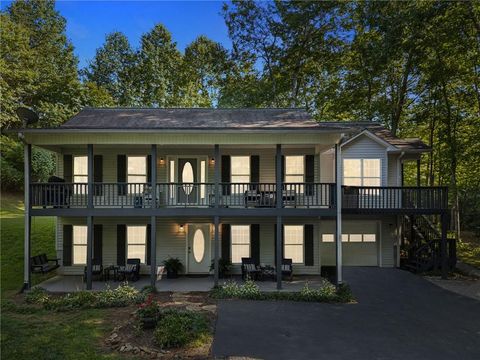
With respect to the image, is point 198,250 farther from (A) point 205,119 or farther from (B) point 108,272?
(A) point 205,119

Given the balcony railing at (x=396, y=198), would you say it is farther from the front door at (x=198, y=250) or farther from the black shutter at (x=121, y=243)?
the black shutter at (x=121, y=243)

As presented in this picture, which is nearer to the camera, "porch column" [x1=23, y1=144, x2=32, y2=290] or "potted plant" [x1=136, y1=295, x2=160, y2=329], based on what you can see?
"potted plant" [x1=136, y1=295, x2=160, y2=329]

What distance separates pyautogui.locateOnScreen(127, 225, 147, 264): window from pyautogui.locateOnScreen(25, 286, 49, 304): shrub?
11.9 feet

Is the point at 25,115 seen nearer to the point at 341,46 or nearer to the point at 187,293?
the point at 187,293

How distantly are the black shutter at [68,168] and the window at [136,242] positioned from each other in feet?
11.0

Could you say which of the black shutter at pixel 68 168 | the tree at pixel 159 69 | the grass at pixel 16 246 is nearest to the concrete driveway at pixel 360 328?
the grass at pixel 16 246

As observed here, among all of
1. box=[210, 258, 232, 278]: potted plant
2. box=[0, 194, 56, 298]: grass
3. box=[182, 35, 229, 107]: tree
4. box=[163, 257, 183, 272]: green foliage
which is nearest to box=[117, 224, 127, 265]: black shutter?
box=[163, 257, 183, 272]: green foliage

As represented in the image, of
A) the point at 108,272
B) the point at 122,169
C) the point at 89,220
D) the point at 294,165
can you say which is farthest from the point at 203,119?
the point at 108,272

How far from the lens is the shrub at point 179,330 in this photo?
22.2 feet

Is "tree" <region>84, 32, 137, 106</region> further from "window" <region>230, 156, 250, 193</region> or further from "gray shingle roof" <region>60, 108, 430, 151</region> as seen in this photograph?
"window" <region>230, 156, 250, 193</region>

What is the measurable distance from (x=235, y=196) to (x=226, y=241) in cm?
225

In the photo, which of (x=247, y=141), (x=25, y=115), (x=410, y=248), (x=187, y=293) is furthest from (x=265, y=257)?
(x=25, y=115)

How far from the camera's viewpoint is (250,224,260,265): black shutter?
526 inches

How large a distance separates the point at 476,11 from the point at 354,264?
1427 centimetres
